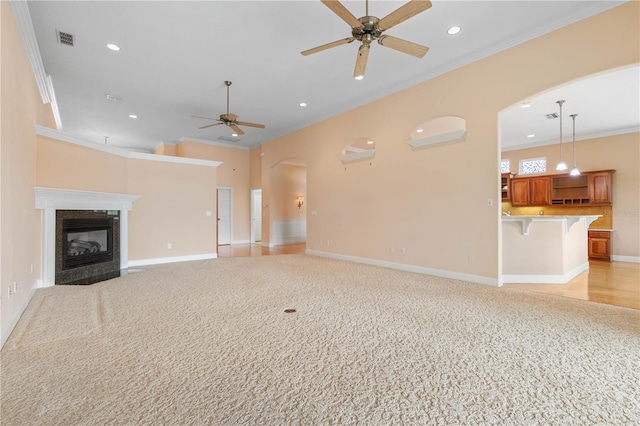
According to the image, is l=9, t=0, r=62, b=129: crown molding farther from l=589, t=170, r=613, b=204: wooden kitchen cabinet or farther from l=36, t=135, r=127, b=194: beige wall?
l=589, t=170, r=613, b=204: wooden kitchen cabinet

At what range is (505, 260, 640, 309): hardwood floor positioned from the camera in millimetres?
3917

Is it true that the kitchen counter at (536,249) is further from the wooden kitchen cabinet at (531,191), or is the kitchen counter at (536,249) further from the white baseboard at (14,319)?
the white baseboard at (14,319)

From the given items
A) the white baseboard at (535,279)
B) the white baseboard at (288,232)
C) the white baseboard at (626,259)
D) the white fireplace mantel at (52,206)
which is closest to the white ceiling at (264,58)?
the white fireplace mantel at (52,206)

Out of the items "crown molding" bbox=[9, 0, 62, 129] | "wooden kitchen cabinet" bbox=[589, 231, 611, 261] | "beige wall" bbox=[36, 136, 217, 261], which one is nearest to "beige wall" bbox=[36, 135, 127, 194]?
"beige wall" bbox=[36, 136, 217, 261]

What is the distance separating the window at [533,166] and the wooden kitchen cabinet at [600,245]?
2.32 m

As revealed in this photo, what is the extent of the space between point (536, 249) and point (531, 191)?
5.25 meters

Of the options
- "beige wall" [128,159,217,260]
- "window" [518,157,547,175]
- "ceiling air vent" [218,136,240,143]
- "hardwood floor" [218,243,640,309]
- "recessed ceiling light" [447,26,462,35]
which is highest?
"ceiling air vent" [218,136,240,143]

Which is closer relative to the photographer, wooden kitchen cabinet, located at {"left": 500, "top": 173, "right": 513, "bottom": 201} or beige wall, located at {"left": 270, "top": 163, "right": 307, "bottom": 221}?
wooden kitchen cabinet, located at {"left": 500, "top": 173, "right": 513, "bottom": 201}

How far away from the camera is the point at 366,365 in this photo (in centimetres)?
221

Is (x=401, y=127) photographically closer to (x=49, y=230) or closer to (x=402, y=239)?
(x=402, y=239)

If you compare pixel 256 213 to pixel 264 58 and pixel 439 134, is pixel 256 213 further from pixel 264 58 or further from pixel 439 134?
pixel 439 134

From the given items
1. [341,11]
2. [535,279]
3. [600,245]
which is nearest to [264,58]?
[341,11]

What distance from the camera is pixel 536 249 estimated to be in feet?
16.1

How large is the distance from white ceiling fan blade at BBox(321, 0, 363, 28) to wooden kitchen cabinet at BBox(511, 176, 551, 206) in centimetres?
867
